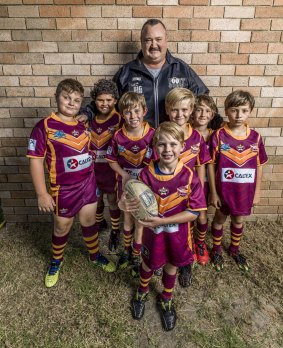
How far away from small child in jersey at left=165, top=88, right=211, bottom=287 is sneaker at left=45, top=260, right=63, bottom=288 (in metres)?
1.25

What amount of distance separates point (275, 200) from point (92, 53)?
285 centimetres

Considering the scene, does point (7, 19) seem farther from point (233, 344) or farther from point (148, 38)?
point (233, 344)

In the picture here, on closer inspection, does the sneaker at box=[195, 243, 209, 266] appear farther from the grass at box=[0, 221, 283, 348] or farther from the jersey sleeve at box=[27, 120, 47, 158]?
the jersey sleeve at box=[27, 120, 47, 158]

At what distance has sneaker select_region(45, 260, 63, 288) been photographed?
3.38m

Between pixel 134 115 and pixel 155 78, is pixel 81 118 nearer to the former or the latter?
pixel 134 115

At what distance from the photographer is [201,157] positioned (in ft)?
10.5

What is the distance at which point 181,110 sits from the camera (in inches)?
116

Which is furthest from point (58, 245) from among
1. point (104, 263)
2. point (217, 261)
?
point (217, 261)

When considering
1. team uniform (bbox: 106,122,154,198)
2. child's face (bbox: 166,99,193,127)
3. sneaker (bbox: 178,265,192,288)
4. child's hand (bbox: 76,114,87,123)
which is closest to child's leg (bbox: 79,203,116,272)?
team uniform (bbox: 106,122,154,198)

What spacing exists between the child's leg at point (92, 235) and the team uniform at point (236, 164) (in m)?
1.29

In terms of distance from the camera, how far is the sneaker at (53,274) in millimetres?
3379

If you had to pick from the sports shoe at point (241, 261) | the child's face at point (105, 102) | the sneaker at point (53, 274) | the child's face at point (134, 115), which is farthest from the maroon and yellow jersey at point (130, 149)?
the sports shoe at point (241, 261)

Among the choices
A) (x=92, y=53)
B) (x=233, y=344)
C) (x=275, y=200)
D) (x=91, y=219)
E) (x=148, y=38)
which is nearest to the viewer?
(x=233, y=344)

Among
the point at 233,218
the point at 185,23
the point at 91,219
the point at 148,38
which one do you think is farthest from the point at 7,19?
the point at 233,218
